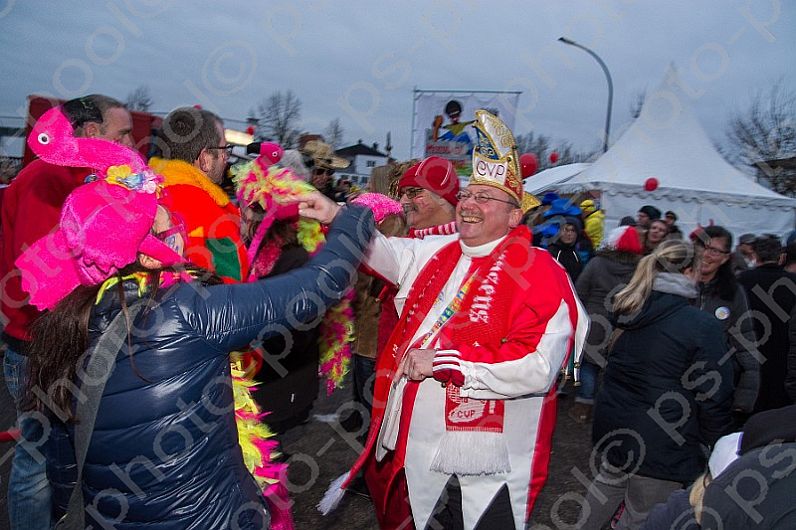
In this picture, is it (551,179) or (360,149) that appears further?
(360,149)

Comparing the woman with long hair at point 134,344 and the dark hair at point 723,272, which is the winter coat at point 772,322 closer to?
the dark hair at point 723,272

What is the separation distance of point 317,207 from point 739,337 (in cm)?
308

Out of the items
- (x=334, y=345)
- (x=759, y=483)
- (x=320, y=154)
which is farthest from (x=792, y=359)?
(x=320, y=154)

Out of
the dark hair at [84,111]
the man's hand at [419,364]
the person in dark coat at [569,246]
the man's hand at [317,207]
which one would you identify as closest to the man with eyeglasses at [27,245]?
the dark hair at [84,111]

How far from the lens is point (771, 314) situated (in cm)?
429

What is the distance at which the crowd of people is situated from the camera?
1.53 m

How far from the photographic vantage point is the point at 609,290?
5434 mm

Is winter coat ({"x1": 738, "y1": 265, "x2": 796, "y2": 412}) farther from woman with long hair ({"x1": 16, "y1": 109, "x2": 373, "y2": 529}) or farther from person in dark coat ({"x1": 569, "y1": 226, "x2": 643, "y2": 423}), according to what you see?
woman with long hair ({"x1": 16, "y1": 109, "x2": 373, "y2": 529})

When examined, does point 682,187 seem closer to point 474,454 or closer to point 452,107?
point 452,107

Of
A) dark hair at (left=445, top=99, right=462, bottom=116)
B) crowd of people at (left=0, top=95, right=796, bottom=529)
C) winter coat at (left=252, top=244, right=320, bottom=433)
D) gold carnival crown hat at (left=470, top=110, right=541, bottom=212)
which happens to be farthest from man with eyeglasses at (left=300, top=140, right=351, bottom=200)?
dark hair at (left=445, top=99, right=462, bottom=116)

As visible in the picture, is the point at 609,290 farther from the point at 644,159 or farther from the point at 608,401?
the point at 644,159

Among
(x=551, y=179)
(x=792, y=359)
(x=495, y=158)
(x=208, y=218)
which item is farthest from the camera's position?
(x=551, y=179)

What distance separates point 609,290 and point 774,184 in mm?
21566

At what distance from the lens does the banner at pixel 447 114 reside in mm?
13844
